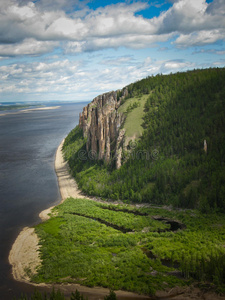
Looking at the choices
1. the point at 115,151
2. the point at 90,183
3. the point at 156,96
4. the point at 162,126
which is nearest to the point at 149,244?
the point at 90,183

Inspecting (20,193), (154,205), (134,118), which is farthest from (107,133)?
(154,205)

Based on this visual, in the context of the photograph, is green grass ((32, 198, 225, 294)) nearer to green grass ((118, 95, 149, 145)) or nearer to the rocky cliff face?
the rocky cliff face

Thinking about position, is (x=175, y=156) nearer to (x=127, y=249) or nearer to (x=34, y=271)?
(x=127, y=249)

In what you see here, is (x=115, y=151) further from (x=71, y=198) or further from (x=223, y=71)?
(x=223, y=71)

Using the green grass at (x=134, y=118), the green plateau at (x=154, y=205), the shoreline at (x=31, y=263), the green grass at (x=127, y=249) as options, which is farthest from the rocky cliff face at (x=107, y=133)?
the green grass at (x=127, y=249)

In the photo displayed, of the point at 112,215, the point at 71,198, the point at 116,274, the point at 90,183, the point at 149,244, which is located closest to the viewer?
the point at 116,274

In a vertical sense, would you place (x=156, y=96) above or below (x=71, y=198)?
above

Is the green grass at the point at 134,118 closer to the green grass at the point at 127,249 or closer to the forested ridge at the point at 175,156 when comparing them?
the forested ridge at the point at 175,156
